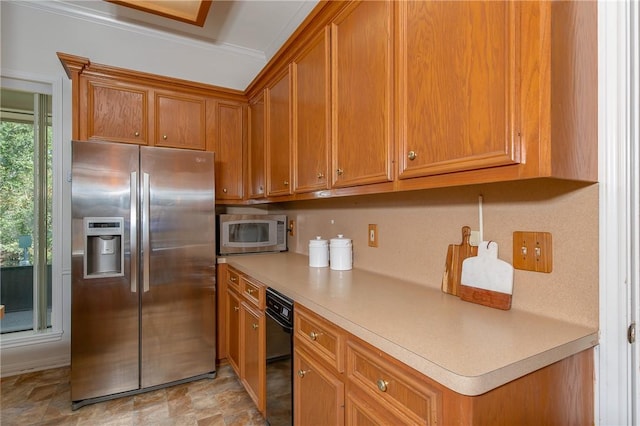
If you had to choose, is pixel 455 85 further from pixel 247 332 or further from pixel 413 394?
pixel 247 332

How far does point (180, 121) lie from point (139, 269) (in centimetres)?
124

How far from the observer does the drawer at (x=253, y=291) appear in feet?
5.76

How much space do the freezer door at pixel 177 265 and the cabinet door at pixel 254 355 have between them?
1.44ft

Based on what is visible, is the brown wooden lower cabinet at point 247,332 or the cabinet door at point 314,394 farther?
the brown wooden lower cabinet at point 247,332

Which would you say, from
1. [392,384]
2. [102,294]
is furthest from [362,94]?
[102,294]

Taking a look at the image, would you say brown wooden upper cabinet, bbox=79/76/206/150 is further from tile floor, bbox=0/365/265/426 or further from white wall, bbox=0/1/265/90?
tile floor, bbox=0/365/265/426

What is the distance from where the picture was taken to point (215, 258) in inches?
93.4

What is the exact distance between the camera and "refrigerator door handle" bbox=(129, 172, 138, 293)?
6.81ft

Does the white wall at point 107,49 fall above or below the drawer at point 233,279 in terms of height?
above

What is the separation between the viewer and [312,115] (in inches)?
73.1

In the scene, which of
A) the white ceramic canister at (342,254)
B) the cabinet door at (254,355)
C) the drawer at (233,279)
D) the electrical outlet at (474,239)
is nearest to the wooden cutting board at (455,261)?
the electrical outlet at (474,239)

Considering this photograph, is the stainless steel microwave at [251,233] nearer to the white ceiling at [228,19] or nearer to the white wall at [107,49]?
the white wall at [107,49]

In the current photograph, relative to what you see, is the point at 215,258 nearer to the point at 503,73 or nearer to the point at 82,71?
the point at 82,71

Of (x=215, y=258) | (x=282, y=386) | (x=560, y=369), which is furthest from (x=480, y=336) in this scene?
(x=215, y=258)
